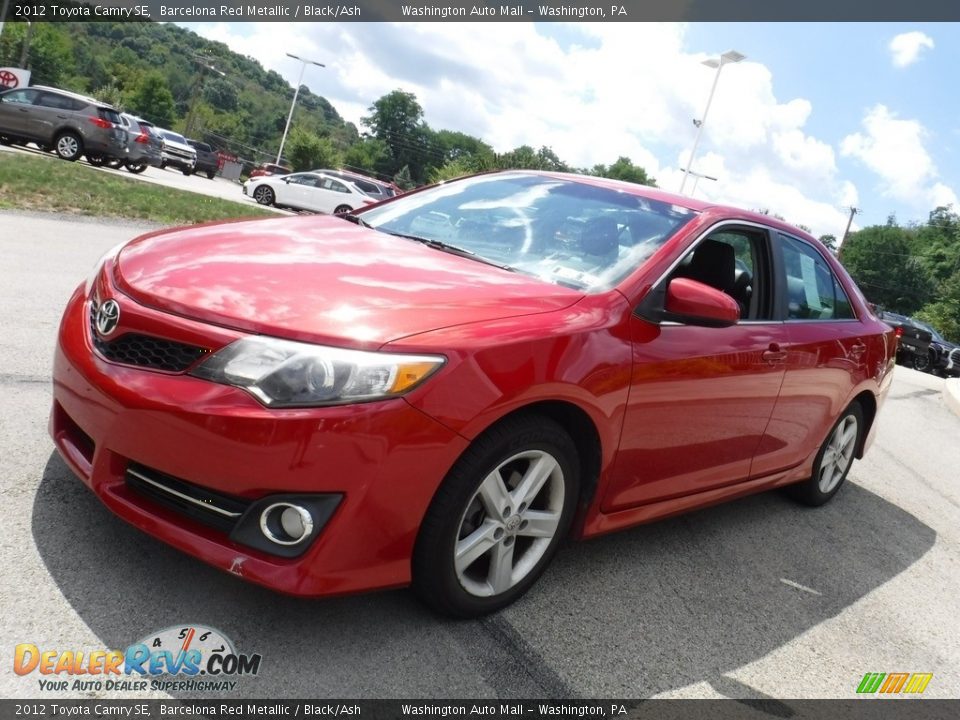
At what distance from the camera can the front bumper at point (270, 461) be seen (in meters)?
2.21

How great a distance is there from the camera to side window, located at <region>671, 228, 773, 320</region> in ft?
12.1

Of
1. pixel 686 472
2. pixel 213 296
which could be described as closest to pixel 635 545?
pixel 686 472

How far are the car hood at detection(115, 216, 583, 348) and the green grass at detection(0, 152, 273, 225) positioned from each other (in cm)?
795

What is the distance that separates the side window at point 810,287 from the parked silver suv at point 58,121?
1866 centimetres

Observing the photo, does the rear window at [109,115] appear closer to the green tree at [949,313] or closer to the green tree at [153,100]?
the green tree at [949,313]

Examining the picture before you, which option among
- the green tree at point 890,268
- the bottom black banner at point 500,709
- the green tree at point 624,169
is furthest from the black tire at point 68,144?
the green tree at point 624,169

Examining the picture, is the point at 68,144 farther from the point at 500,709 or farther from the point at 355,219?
the point at 500,709

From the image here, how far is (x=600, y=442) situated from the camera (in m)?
2.93

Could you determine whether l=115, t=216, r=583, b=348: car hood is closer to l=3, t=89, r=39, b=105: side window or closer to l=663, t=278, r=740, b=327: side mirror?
l=663, t=278, r=740, b=327: side mirror

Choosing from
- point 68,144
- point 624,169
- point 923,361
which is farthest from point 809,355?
point 624,169

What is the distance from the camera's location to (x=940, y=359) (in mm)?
28219

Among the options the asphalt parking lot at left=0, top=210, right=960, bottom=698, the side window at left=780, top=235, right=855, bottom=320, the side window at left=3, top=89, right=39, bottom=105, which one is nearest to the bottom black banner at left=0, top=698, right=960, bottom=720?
the asphalt parking lot at left=0, top=210, right=960, bottom=698

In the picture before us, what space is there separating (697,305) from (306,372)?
154 centimetres

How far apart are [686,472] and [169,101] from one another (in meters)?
98.5
